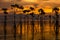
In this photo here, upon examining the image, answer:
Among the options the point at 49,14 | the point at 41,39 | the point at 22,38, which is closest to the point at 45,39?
the point at 41,39

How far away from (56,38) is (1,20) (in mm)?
11203

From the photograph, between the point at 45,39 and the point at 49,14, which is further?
the point at 49,14

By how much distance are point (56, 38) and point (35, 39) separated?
799 millimetres

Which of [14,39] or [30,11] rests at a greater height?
[30,11]

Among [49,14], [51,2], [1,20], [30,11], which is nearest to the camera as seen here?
[30,11]

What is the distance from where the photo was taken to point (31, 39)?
10.3 metres

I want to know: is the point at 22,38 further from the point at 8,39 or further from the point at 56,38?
the point at 56,38

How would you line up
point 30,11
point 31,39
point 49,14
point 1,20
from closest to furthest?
1. point 31,39
2. point 30,11
3. point 49,14
4. point 1,20

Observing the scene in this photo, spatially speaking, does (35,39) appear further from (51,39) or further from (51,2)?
Result: (51,2)

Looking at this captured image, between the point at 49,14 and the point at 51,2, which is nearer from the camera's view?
the point at 49,14

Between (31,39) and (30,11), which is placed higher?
(30,11)

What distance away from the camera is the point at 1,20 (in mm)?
21328

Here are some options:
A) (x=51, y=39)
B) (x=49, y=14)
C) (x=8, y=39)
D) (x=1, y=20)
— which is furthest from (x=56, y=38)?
(x=1, y=20)

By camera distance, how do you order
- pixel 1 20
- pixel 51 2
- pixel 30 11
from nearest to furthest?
pixel 30 11 < pixel 51 2 < pixel 1 20
